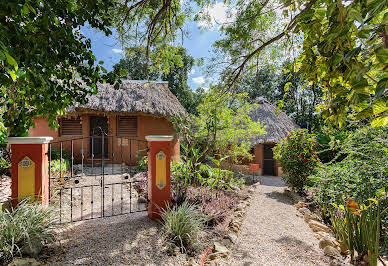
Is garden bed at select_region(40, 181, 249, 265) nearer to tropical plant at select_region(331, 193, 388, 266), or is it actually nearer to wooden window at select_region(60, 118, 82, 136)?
tropical plant at select_region(331, 193, 388, 266)

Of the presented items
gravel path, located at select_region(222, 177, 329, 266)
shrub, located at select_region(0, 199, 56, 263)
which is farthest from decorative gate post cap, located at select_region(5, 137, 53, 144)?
gravel path, located at select_region(222, 177, 329, 266)

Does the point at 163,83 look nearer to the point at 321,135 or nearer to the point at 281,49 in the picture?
the point at 281,49

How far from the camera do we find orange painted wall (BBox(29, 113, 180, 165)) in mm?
9250

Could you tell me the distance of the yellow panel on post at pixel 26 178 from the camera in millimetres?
3088

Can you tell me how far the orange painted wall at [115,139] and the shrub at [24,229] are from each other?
20.6ft

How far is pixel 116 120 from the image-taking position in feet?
32.6

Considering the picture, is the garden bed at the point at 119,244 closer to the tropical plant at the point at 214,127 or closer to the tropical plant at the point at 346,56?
the tropical plant at the point at 214,127

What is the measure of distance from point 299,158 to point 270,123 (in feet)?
20.8

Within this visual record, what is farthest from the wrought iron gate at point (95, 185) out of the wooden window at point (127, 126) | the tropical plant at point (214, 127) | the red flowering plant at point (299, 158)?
the red flowering plant at point (299, 158)

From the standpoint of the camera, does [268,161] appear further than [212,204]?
Yes

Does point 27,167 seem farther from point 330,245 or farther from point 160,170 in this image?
point 330,245

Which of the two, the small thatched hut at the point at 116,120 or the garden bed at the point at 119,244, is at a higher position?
the small thatched hut at the point at 116,120

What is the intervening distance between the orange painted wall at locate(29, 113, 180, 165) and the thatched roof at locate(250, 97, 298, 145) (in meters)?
5.23

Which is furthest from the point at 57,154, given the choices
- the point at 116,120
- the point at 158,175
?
the point at 158,175
